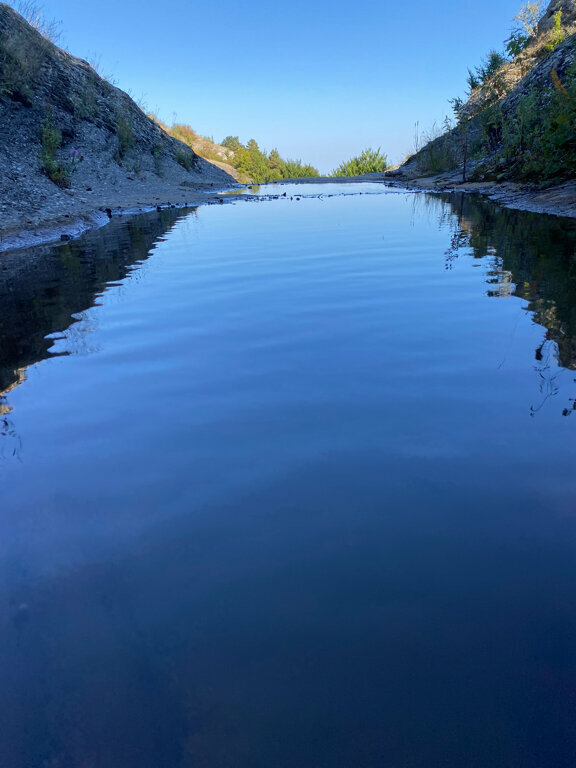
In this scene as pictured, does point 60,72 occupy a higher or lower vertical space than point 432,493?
higher

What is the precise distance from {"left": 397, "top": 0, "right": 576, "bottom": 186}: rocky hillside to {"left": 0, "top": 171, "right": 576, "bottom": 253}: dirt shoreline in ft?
2.17

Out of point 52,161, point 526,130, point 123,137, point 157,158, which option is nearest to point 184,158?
point 157,158

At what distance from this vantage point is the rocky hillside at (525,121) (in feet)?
45.7

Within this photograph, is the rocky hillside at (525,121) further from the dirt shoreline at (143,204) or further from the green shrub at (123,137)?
the green shrub at (123,137)

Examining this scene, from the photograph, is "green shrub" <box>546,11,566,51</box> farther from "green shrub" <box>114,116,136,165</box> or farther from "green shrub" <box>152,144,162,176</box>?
"green shrub" <box>114,116,136,165</box>

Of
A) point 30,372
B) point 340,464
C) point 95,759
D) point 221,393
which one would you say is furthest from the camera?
point 30,372

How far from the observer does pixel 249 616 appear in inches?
69.7

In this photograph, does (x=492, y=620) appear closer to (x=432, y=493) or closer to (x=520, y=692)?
(x=520, y=692)

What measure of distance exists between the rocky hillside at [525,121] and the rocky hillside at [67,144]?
13.8 metres

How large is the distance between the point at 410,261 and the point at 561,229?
4251 mm

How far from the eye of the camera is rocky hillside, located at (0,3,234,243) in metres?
14.4

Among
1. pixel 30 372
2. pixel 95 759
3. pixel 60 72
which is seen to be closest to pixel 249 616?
pixel 95 759

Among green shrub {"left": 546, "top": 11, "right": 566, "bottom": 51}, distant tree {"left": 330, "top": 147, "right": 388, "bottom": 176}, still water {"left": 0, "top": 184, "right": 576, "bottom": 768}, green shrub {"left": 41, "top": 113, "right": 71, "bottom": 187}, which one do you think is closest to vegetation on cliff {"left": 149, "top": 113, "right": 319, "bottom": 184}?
distant tree {"left": 330, "top": 147, "right": 388, "bottom": 176}

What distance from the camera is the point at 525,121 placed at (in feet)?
59.9
